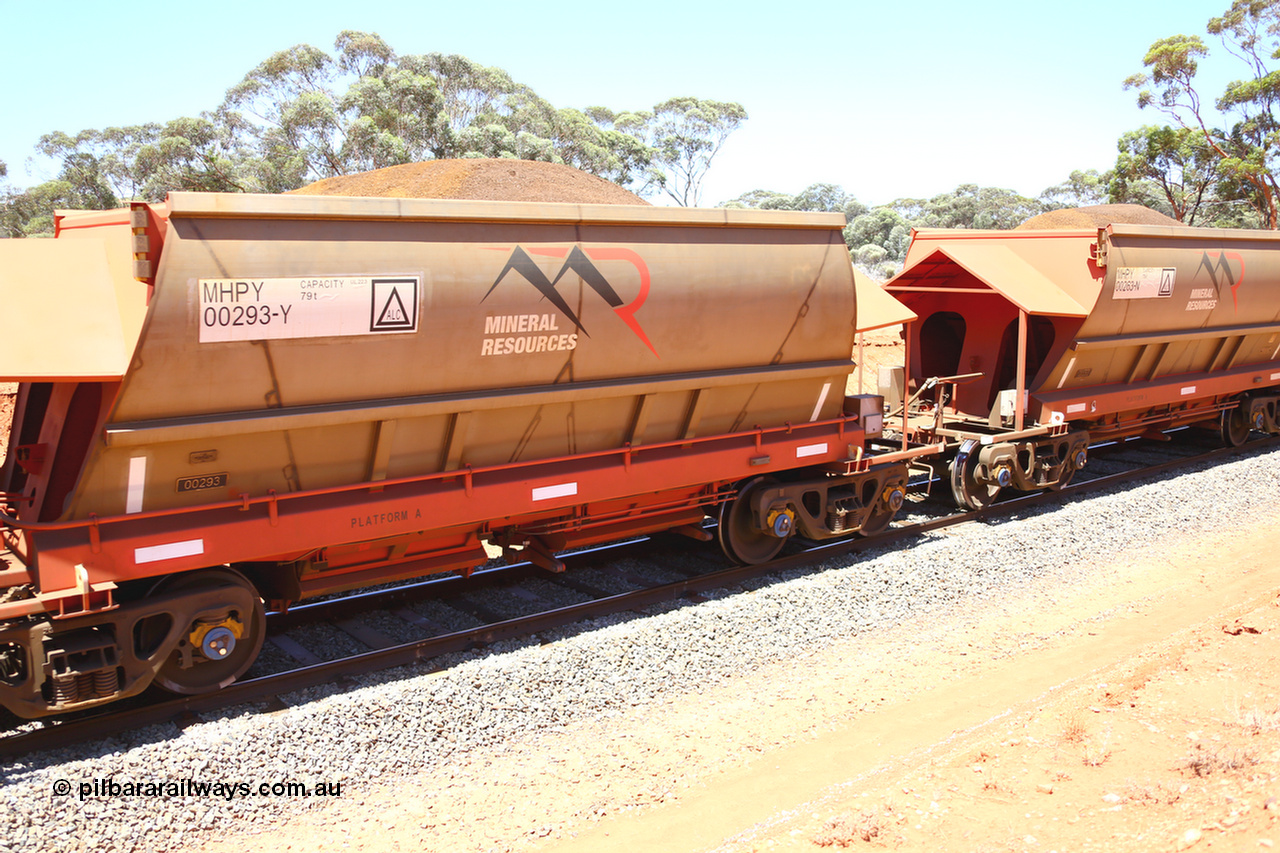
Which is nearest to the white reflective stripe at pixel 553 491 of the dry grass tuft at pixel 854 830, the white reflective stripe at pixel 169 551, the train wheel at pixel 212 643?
the train wheel at pixel 212 643

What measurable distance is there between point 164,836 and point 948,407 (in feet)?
39.0

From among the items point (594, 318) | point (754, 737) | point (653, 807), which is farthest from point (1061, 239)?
point (653, 807)

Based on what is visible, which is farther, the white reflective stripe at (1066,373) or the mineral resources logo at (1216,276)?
the mineral resources logo at (1216,276)

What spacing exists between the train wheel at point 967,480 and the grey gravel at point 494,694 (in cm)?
90

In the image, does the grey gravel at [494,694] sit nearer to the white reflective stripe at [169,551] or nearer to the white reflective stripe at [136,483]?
the white reflective stripe at [169,551]

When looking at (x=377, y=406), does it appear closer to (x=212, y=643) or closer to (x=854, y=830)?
(x=212, y=643)

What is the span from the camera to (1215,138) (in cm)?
4775

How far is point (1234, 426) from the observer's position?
55.1ft

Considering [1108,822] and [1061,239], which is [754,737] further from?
[1061,239]

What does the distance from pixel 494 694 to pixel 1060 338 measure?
948 cm

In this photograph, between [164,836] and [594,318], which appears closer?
[164,836]

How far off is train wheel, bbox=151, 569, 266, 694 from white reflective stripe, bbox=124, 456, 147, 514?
0.70 metres

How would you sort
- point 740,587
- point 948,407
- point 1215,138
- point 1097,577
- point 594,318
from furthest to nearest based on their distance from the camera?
point 1215,138, point 948,407, point 1097,577, point 740,587, point 594,318

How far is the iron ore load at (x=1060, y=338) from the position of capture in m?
12.3
